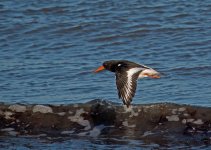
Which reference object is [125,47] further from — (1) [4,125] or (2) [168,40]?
(1) [4,125]

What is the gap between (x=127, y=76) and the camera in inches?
284

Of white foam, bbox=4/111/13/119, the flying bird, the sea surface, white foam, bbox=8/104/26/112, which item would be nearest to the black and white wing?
the flying bird

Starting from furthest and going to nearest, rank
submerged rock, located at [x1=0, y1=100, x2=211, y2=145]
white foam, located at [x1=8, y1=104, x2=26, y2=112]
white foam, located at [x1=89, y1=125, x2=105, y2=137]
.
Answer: white foam, located at [x1=8, y1=104, x2=26, y2=112] → white foam, located at [x1=89, y1=125, x2=105, y2=137] → submerged rock, located at [x1=0, y1=100, x2=211, y2=145]

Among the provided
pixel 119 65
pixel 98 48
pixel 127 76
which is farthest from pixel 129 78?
pixel 98 48

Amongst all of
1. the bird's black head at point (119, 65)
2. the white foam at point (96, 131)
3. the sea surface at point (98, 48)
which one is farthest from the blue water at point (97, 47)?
the white foam at point (96, 131)

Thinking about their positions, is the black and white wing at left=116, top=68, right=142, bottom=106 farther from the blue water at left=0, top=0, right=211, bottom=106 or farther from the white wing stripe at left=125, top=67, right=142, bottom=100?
the blue water at left=0, top=0, right=211, bottom=106

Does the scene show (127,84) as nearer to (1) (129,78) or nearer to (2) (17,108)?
(1) (129,78)

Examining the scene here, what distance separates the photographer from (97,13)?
12477 mm

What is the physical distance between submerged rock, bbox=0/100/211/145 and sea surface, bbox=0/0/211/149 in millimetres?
301

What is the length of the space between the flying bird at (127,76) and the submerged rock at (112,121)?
0.11 meters

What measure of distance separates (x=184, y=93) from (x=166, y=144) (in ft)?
6.28

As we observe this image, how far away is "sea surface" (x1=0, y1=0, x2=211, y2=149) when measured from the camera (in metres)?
8.58

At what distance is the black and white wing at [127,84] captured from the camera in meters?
6.88

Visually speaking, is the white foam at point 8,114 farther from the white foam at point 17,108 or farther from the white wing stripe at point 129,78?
the white wing stripe at point 129,78
